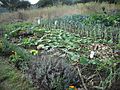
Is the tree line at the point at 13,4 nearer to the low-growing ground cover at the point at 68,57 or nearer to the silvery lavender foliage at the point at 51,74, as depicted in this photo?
the low-growing ground cover at the point at 68,57

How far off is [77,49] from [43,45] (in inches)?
37.8

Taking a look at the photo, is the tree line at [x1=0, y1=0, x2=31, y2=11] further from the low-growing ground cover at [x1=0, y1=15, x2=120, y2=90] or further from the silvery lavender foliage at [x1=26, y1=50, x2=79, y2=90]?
the silvery lavender foliage at [x1=26, y1=50, x2=79, y2=90]

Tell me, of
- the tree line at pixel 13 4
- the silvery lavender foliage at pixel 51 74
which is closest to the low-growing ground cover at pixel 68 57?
the silvery lavender foliage at pixel 51 74

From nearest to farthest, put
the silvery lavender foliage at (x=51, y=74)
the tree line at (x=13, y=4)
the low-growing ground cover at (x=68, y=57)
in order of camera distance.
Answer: the silvery lavender foliage at (x=51, y=74), the low-growing ground cover at (x=68, y=57), the tree line at (x=13, y=4)

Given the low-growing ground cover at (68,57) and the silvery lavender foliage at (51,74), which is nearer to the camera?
the silvery lavender foliage at (51,74)

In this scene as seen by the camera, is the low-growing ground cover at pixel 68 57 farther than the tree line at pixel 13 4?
No

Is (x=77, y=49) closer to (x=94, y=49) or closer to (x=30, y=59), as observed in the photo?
(x=94, y=49)

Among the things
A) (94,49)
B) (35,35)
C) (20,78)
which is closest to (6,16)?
(35,35)

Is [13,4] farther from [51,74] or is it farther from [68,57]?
[51,74]

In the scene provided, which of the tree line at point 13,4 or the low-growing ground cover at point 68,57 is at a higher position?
the tree line at point 13,4

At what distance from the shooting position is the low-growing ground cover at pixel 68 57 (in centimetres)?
352

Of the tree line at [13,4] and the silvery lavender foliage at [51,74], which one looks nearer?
the silvery lavender foliage at [51,74]

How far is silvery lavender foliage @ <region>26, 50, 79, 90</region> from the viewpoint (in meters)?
3.39

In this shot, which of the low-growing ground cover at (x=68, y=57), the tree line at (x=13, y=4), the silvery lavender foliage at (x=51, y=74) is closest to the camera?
the silvery lavender foliage at (x=51, y=74)
